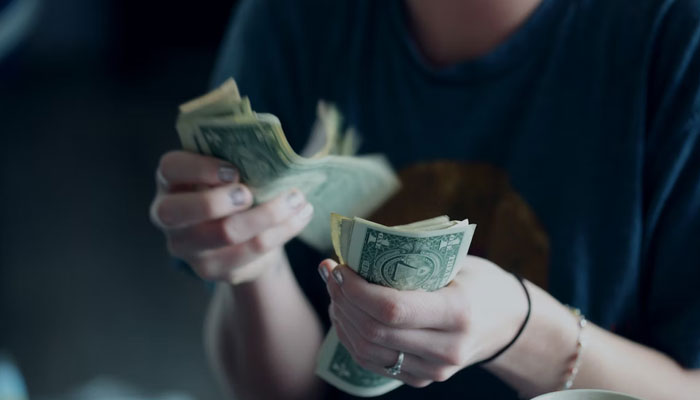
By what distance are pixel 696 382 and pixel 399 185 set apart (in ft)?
0.98

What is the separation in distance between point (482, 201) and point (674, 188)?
16 cm

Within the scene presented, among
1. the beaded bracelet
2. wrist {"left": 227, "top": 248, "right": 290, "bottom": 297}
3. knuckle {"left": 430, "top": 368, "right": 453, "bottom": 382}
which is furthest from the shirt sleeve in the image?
wrist {"left": 227, "top": 248, "right": 290, "bottom": 297}

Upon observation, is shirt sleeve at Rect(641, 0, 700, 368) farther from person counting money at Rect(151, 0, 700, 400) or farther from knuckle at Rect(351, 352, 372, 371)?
knuckle at Rect(351, 352, 372, 371)

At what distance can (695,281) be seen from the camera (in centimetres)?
56

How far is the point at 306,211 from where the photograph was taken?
22.0 inches

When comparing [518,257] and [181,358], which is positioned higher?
[518,257]

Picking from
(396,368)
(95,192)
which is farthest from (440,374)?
(95,192)

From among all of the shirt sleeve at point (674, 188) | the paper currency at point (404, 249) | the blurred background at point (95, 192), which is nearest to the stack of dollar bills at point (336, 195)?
the paper currency at point (404, 249)

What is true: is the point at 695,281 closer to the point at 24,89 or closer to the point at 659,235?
the point at 659,235

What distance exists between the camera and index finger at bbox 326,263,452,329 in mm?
427

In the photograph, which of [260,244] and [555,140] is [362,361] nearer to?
[260,244]

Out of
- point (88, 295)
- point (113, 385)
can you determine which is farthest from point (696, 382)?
point (88, 295)

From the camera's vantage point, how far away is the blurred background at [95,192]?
1727 mm

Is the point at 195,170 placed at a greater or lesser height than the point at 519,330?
greater
